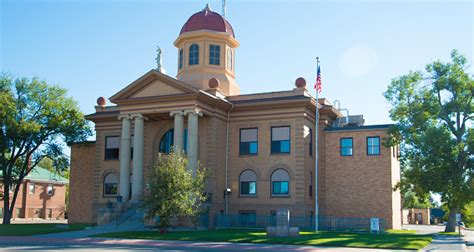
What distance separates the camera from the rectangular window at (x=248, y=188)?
41656 mm

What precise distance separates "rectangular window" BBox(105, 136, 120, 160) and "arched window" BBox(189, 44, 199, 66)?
9094 mm

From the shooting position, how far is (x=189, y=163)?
127 feet

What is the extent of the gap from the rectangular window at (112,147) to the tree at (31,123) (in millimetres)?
4068

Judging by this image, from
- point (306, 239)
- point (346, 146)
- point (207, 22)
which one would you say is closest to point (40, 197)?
point (207, 22)

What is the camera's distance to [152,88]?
41.7 metres

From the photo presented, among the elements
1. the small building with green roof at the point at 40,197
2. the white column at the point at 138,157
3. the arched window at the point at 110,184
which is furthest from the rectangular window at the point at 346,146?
the small building with green roof at the point at 40,197

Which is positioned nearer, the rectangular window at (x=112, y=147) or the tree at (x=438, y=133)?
the tree at (x=438, y=133)

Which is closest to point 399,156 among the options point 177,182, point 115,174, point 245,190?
point 245,190

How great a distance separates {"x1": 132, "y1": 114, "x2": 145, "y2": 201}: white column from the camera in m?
40.9

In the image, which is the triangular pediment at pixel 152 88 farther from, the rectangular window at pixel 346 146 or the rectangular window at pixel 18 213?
the rectangular window at pixel 18 213

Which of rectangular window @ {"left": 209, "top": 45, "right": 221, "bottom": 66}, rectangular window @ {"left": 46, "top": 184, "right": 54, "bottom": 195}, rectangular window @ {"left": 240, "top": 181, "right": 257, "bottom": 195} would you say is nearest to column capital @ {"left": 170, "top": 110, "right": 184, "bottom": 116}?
rectangular window @ {"left": 240, "top": 181, "right": 257, "bottom": 195}

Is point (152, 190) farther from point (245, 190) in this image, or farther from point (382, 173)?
point (382, 173)

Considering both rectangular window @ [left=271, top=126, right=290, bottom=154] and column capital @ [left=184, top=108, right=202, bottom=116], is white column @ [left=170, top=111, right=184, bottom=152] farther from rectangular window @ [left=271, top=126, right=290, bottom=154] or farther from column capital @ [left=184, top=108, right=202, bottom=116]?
rectangular window @ [left=271, top=126, right=290, bottom=154]

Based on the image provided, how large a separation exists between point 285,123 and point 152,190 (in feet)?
40.8
